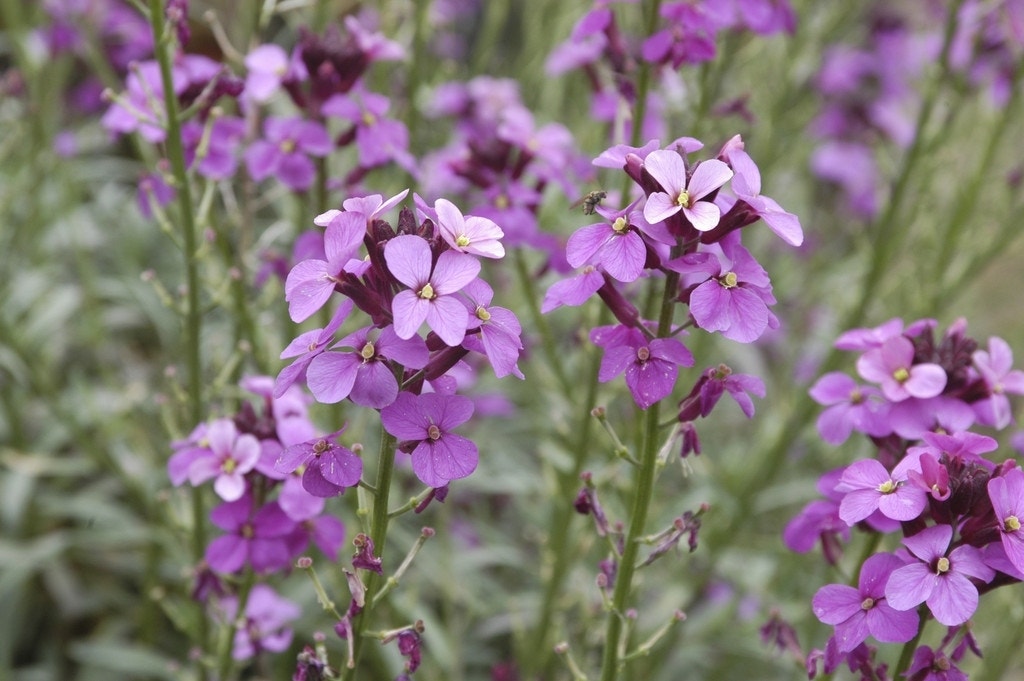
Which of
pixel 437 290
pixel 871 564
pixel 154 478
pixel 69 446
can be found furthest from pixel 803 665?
pixel 69 446

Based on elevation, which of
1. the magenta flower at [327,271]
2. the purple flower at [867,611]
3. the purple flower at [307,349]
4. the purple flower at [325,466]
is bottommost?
the purple flower at [867,611]

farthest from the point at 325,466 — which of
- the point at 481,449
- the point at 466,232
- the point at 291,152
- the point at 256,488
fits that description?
the point at 481,449

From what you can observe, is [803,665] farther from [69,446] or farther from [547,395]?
[69,446]

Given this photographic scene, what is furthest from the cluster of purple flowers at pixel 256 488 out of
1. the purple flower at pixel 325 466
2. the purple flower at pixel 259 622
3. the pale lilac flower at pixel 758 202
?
the pale lilac flower at pixel 758 202

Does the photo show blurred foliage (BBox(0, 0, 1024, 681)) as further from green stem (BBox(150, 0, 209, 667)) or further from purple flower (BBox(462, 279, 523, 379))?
purple flower (BBox(462, 279, 523, 379))

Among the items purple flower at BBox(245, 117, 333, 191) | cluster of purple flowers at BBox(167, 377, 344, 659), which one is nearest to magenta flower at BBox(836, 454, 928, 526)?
cluster of purple flowers at BBox(167, 377, 344, 659)

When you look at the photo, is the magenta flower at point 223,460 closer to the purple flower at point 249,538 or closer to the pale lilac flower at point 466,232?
the purple flower at point 249,538

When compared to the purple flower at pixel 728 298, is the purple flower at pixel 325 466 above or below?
below
